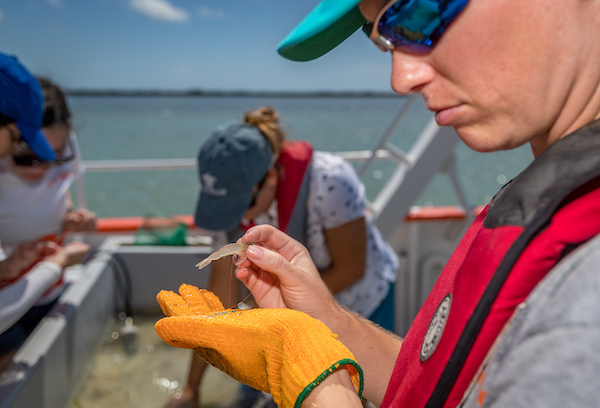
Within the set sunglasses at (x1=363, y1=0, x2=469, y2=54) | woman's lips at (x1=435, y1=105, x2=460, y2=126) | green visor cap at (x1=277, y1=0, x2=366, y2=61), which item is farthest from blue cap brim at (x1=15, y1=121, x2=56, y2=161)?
woman's lips at (x1=435, y1=105, x2=460, y2=126)

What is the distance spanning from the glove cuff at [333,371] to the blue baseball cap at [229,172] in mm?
1383

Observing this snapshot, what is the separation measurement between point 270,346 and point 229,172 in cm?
126

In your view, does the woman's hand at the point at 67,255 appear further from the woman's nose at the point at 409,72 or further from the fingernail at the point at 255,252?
the woman's nose at the point at 409,72

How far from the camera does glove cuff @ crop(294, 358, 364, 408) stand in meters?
0.95

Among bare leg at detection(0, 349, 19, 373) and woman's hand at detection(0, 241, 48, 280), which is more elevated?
woman's hand at detection(0, 241, 48, 280)

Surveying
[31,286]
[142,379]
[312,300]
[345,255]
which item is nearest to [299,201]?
[345,255]

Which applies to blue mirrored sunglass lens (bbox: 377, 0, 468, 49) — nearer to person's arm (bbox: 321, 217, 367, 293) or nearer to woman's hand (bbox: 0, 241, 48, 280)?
person's arm (bbox: 321, 217, 367, 293)

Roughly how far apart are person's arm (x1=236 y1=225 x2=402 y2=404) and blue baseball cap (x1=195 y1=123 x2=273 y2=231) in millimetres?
900

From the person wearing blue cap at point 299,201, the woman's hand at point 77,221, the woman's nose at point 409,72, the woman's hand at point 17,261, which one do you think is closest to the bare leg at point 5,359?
the woman's hand at point 17,261

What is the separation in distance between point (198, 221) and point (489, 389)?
1.95 m

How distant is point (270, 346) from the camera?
1111 mm

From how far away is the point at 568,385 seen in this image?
50 cm

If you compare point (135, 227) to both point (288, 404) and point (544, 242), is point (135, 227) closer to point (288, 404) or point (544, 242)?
point (288, 404)

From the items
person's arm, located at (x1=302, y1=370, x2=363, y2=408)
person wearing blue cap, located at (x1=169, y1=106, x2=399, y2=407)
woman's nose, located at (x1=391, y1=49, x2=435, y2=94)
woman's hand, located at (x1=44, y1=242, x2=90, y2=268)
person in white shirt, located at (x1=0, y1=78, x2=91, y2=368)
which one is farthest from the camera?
woman's hand, located at (x1=44, y1=242, x2=90, y2=268)
